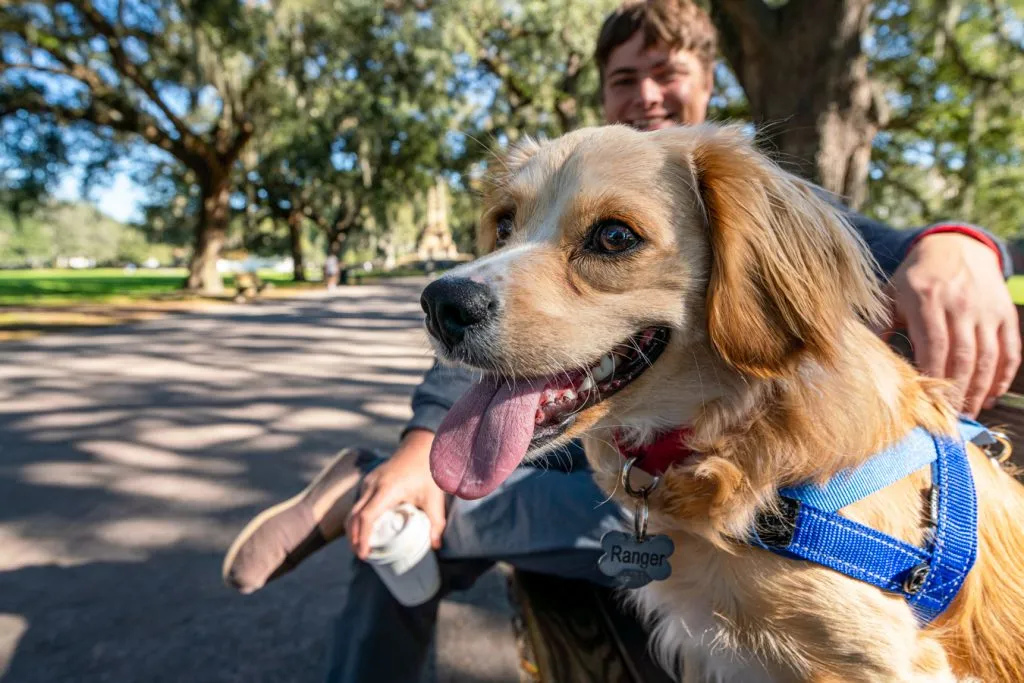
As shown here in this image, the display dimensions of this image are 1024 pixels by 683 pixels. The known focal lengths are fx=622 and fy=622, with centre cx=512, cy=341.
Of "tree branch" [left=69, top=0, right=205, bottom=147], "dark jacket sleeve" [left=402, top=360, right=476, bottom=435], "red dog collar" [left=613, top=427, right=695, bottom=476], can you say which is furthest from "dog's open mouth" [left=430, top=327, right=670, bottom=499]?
"tree branch" [left=69, top=0, right=205, bottom=147]

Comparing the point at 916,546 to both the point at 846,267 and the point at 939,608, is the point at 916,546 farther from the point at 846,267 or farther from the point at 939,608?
the point at 846,267

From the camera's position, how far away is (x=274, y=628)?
2.77m

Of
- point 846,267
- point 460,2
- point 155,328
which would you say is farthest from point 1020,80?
point 155,328

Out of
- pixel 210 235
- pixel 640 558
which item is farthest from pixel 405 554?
pixel 210 235

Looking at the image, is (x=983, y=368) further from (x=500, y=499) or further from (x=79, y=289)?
(x=79, y=289)

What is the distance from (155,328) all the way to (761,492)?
14.6 meters

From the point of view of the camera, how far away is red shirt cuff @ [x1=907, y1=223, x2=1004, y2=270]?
184cm

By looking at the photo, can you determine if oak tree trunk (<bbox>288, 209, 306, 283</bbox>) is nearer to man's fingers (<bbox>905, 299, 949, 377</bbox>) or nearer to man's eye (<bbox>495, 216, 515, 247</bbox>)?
man's eye (<bbox>495, 216, 515, 247</bbox>)

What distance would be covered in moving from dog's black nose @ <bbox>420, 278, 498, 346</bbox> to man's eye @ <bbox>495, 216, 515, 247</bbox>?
598mm

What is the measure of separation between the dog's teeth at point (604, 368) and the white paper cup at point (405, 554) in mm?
744

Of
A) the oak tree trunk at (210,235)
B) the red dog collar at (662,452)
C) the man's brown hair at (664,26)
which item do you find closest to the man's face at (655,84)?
the man's brown hair at (664,26)

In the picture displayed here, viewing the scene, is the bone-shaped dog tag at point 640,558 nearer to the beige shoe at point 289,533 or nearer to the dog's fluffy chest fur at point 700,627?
the dog's fluffy chest fur at point 700,627

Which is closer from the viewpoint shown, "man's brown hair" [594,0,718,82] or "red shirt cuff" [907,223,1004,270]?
"red shirt cuff" [907,223,1004,270]

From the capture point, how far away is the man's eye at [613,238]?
165 centimetres
